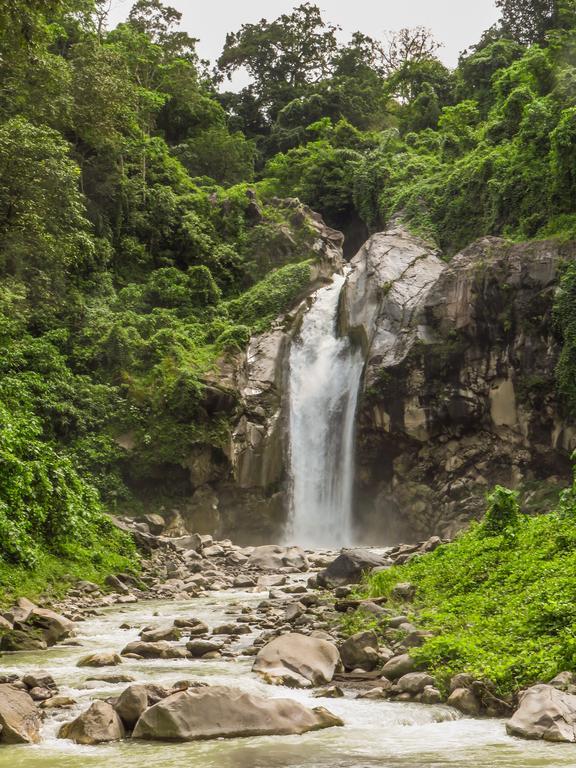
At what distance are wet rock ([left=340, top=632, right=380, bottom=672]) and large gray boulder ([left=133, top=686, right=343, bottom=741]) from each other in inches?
74.2

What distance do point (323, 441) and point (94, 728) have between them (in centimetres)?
2169

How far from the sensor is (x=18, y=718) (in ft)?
18.0

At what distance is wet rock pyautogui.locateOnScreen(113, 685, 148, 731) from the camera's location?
18.5 feet

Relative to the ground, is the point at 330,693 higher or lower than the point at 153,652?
higher

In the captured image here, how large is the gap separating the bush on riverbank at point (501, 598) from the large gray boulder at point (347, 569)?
135 centimetres

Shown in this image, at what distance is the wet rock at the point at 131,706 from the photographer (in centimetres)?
564

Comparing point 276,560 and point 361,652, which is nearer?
point 361,652

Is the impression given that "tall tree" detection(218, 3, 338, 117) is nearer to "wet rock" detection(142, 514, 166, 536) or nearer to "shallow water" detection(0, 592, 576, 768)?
"wet rock" detection(142, 514, 166, 536)

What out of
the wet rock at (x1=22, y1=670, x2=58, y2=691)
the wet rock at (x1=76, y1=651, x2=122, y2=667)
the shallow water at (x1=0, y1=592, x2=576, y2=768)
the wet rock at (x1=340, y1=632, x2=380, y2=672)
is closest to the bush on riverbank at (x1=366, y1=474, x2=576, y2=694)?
the wet rock at (x1=340, y1=632, x2=380, y2=672)

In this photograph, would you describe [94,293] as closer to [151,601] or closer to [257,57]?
[151,601]

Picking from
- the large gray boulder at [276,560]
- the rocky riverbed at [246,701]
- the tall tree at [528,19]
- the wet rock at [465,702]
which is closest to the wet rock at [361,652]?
the rocky riverbed at [246,701]

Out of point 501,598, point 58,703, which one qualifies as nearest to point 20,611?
point 58,703

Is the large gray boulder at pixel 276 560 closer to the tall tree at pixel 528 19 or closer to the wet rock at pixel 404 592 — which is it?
the wet rock at pixel 404 592

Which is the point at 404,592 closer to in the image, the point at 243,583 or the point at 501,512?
the point at 501,512
